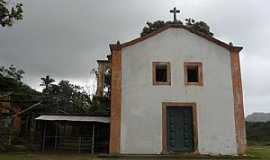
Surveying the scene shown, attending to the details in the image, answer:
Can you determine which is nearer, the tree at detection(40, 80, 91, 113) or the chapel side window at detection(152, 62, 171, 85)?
the chapel side window at detection(152, 62, 171, 85)

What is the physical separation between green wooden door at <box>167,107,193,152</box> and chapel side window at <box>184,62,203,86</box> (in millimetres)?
1436

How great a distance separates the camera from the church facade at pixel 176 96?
17.1 metres

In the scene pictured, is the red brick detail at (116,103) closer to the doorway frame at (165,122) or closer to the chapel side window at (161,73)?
the chapel side window at (161,73)

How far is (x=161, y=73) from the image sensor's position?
18.8 meters

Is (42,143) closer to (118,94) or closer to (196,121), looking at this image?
(118,94)

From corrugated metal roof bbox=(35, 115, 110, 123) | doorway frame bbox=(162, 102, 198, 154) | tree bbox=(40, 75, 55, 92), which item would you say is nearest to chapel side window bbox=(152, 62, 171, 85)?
doorway frame bbox=(162, 102, 198, 154)

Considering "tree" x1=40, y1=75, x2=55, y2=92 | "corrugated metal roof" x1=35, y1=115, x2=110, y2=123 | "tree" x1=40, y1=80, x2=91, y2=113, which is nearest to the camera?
"corrugated metal roof" x1=35, y1=115, x2=110, y2=123

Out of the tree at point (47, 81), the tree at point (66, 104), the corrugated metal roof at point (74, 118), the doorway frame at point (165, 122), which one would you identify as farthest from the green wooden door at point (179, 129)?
the tree at point (47, 81)

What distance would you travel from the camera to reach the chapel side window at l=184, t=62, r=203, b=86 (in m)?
17.9

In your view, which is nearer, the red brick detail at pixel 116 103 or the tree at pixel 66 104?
the red brick detail at pixel 116 103

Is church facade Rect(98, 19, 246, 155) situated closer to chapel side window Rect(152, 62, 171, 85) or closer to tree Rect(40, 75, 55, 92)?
chapel side window Rect(152, 62, 171, 85)

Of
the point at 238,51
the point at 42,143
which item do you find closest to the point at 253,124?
the point at 238,51

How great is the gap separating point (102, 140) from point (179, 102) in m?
5.85

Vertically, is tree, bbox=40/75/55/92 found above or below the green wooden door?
above
